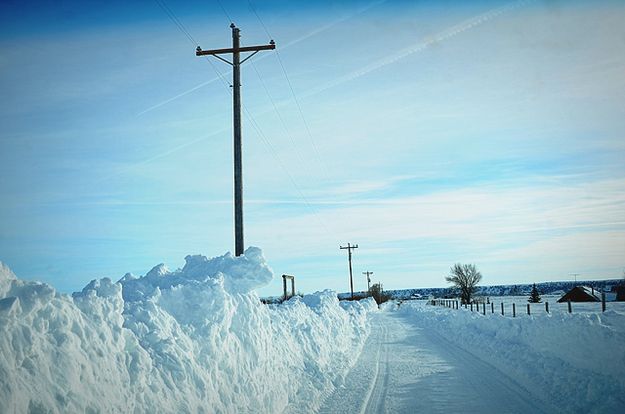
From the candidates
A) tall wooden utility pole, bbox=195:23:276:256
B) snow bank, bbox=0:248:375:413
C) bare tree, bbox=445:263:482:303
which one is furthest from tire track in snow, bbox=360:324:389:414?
bare tree, bbox=445:263:482:303

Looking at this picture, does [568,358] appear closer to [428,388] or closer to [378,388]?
[428,388]

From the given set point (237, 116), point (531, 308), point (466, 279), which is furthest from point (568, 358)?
point (466, 279)

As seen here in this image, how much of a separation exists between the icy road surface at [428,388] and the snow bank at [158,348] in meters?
0.88

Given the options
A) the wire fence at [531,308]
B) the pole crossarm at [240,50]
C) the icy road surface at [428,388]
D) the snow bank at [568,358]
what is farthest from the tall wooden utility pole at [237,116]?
the wire fence at [531,308]

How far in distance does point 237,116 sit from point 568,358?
1112 cm

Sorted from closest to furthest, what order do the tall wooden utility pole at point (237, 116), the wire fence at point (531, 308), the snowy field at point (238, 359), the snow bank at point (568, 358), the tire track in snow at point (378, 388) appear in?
1. the snowy field at point (238, 359)
2. the snow bank at point (568, 358)
3. the tire track in snow at point (378, 388)
4. the tall wooden utility pole at point (237, 116)
5. the wire fence at point (531, 308)

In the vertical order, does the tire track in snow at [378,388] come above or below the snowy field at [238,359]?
below

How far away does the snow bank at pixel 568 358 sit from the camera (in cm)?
844

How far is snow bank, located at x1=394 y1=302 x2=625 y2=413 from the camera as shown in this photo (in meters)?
8.44

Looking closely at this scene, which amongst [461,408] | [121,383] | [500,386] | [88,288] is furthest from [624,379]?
[88,288]

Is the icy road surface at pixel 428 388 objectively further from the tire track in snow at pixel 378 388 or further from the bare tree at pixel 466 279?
the bare tree at pixel 466 279

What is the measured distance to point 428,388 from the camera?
10.3 meters

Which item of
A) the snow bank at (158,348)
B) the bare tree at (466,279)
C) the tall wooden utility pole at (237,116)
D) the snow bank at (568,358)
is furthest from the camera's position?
the bare tree at (466,279)

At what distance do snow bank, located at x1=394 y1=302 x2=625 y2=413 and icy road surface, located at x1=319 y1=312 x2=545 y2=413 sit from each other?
1.51 ft
